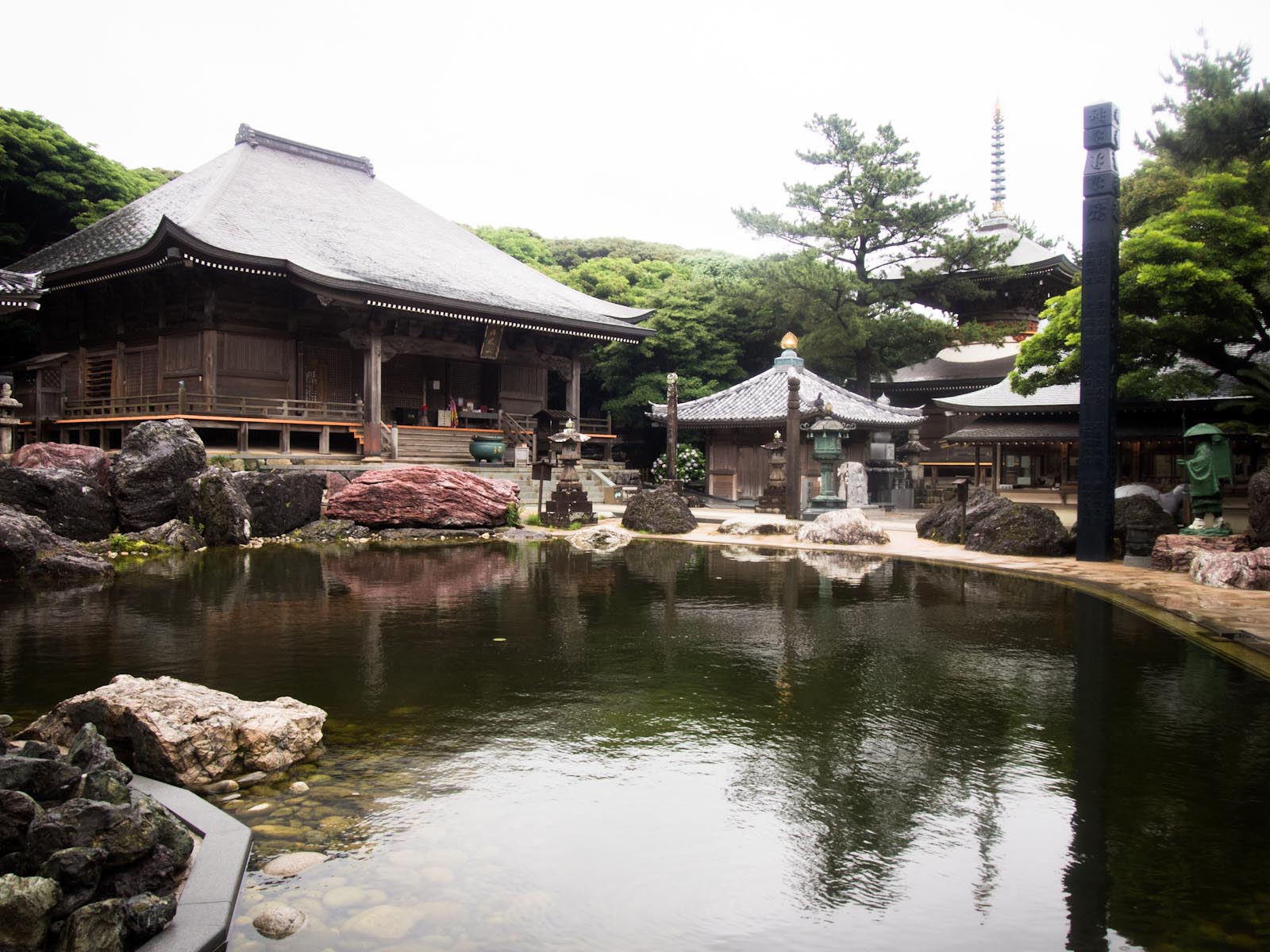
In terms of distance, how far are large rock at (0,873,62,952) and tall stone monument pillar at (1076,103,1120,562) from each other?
1391cm

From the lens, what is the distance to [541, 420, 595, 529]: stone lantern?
2005cm

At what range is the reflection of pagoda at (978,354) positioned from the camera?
32.0 metres

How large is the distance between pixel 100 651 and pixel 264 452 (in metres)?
15.8

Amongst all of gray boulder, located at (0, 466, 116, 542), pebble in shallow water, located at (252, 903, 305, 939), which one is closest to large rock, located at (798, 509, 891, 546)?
gray boulder, located at (0, 466, 116, 542)

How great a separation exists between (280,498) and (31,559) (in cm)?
584

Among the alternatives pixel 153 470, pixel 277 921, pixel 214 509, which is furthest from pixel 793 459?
pixel 277 921

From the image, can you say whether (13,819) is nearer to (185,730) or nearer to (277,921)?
(277,921)

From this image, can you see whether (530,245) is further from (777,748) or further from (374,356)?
(777,748)

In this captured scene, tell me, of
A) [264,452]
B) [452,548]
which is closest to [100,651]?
[452,548]

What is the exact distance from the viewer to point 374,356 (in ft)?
82.0

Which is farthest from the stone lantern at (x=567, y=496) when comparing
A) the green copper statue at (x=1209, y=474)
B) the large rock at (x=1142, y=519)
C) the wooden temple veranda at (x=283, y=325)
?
the green copper statue at (x=1209, y=474)

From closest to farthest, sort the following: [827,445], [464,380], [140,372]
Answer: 1. [827,445]
2. [140,372]
3. [464,380]

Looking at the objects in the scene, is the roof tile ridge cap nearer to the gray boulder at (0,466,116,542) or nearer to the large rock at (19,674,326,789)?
the gray boulder at (0,466,116,542)

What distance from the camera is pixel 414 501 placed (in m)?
18.1
